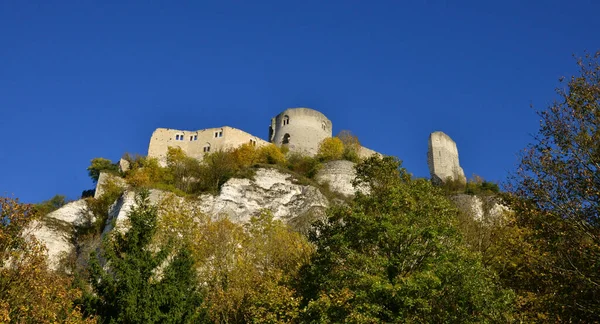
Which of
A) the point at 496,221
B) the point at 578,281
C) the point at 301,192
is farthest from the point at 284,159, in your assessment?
the point at 578,281

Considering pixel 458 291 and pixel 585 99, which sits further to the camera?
pixel 458 291

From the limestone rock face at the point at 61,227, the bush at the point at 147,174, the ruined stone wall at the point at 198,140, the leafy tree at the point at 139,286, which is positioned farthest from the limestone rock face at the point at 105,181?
the leafy tree at the point at 139,286

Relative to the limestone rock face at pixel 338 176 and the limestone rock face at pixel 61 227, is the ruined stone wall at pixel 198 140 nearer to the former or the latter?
the limestone rock face at pixel 338 176

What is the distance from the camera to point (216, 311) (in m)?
23.2

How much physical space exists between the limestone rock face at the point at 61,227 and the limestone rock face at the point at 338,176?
18031 mm

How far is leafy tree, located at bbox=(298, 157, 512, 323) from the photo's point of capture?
744 inches

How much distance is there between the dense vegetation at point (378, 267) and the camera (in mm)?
16281

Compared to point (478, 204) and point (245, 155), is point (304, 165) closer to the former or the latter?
point (245, 155)

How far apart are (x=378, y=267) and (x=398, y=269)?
0.75m

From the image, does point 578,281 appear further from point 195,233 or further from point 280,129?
point 280,129

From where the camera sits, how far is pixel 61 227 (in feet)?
144

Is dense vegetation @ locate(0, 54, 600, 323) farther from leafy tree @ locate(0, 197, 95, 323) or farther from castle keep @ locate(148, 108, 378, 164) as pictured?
castle keep @ locate(148, 108, 378, 164)

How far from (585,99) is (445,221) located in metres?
7.05

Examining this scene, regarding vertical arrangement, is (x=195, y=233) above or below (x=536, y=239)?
above
